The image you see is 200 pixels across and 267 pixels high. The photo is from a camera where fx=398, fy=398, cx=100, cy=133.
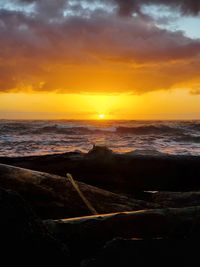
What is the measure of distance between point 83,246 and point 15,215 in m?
0.70

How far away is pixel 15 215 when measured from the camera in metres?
2.40

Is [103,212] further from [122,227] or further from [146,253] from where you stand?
[146,253]

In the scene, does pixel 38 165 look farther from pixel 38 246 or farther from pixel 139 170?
pixel 38 246

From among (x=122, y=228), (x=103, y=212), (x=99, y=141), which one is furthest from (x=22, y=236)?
(x=99, y=141)

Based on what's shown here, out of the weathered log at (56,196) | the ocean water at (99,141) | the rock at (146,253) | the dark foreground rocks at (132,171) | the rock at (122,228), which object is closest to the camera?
the rock at (146,253)

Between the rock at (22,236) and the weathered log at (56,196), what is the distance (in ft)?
4.08

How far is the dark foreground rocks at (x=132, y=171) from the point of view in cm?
495

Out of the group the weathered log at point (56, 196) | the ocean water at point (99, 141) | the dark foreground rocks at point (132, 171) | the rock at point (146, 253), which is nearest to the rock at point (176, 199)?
the dark foreground rocks at point (132, 171)

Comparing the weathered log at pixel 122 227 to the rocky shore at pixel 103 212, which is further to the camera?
the weathered log at pixel 122 227

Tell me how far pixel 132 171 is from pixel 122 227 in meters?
2.01

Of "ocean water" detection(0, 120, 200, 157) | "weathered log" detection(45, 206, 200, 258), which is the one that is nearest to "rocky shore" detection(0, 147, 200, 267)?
"weathered log" detection(45, 206, 200, 258)

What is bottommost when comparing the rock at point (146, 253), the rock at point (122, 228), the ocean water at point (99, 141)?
the ocean water at point (99, 141)

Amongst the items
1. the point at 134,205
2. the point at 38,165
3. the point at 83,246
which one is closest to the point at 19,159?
the point at 38,165

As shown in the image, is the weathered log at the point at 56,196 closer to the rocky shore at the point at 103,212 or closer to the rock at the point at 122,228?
the rocky shore at the point at 103,212
